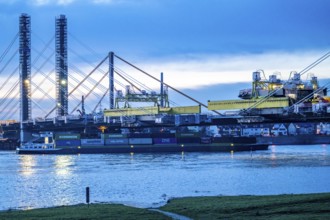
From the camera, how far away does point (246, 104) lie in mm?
79500

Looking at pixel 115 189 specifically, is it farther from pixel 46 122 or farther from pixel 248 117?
pixel 46 122

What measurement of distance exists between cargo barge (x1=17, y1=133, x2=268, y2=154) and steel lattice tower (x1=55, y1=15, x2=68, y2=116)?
971 cm

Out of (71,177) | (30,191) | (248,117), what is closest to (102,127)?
(248,117)

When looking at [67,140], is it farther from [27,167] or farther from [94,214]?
[94,214]

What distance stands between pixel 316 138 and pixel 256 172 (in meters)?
117

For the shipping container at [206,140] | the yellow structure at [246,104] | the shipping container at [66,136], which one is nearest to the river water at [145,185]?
the yellow structure at [246,104]

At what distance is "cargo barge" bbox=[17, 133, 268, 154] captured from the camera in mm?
107188

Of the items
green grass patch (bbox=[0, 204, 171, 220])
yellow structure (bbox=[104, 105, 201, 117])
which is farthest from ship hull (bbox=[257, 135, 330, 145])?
green grass patch (bbox=[0, 204, 171, 220])

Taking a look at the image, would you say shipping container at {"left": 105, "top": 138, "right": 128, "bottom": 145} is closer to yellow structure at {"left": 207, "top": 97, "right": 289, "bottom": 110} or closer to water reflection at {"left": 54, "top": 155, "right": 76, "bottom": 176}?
water reflection at {"left": 54, "top": 155, "right": 76, "bottom": 176}

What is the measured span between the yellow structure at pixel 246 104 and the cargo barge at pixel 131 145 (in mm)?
26644

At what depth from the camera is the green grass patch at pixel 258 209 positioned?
19.9 meters

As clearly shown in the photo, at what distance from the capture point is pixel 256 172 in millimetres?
51031

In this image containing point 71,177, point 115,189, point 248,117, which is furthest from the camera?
point 248,117

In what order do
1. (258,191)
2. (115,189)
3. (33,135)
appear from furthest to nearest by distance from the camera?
(33,135) < (115,189) < (258,191)
